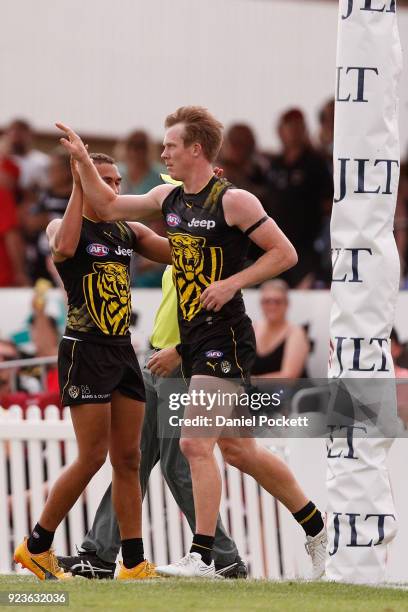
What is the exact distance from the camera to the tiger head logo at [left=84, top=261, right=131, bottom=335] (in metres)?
6.91

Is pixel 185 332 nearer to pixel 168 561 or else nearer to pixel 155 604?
pixel 155 604

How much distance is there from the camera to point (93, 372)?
687 cm

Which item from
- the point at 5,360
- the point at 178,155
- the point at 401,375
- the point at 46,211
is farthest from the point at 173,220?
the point at 46,211

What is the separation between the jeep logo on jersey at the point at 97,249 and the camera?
695 cm

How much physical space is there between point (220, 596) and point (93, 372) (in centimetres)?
130

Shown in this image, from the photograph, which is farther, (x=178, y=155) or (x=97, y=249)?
(x=97, y=249)

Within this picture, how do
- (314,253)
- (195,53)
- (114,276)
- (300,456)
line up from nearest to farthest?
A: 1. (114,276)
2. (300,456)
3. (314,253)
4. (195,53)

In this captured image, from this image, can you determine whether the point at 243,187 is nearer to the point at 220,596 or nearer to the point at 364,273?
the point at 364,273

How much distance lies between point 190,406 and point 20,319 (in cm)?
616

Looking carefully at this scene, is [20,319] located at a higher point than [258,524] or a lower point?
higher

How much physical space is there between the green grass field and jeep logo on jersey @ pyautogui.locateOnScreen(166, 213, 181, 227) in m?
1.60

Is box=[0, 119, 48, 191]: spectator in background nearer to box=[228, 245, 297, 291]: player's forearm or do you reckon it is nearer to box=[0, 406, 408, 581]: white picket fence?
box=[0, 406, 408, 581]: white picket fence

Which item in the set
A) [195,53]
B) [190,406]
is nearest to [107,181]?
[190,406]

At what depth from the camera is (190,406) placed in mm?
6637
